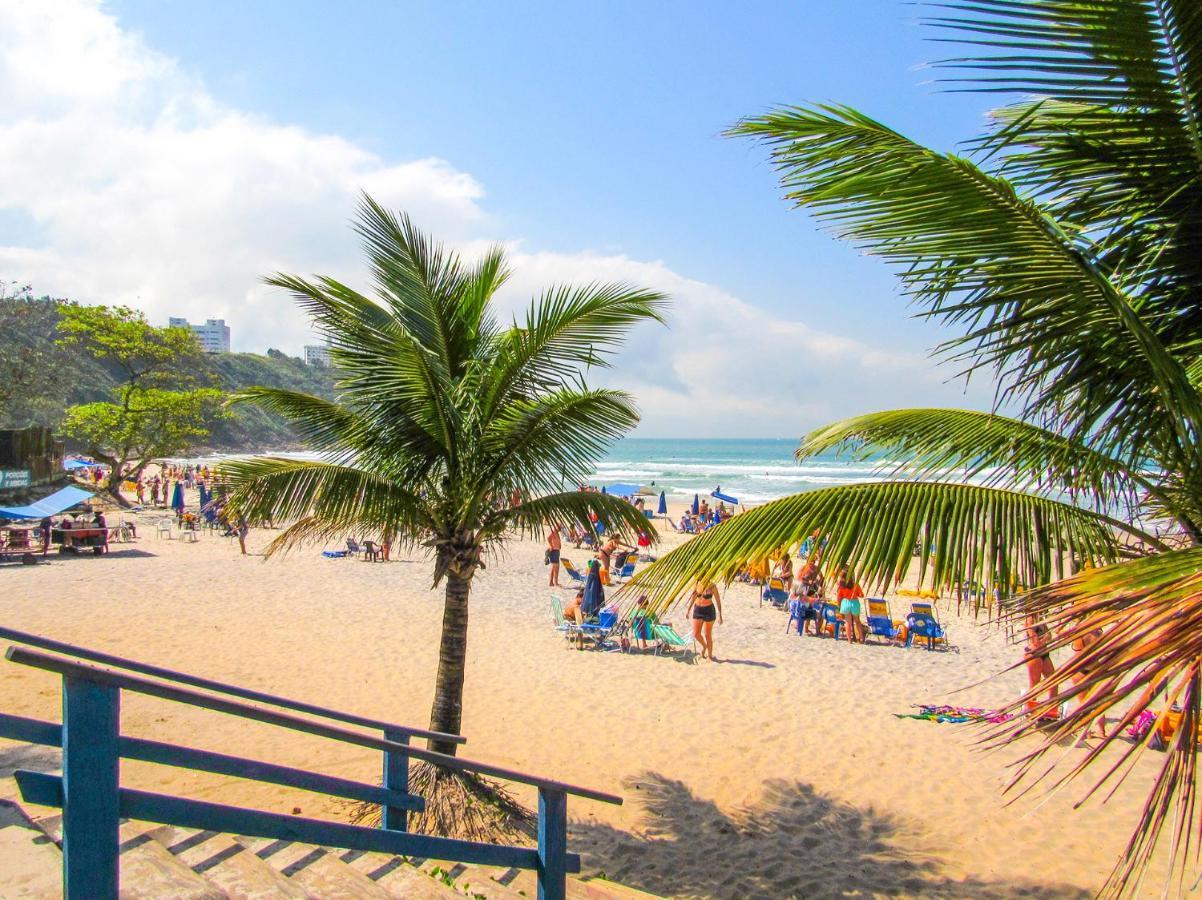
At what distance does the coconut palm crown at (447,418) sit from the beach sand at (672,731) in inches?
78.1

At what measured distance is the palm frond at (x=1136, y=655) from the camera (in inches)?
61.5

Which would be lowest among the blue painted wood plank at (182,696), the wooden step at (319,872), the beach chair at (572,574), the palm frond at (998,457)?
the beach chair at (572,574)

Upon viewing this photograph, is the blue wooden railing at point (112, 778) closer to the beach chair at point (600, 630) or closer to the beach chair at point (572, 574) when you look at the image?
the beach chair at point (600, 630)

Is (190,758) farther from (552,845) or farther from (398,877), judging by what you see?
(552,845)

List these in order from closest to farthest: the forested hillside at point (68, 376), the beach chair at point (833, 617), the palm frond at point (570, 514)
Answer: the palm frond at point (570, 514) < the beach chair at point (833, 617) < the forested hillside at point (68, 376)

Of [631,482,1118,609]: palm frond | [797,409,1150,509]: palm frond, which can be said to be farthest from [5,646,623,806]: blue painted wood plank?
[797,409,1150,509]: palm frond

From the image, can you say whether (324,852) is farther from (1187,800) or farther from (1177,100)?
(1177,100)

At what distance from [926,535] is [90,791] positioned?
2.78 m

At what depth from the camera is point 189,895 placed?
7.64ft

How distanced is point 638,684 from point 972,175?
8129 millimetres

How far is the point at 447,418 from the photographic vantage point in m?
5.74

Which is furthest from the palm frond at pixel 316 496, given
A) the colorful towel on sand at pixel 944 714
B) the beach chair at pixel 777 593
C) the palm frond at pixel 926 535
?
the beach chair at pixel 777 593

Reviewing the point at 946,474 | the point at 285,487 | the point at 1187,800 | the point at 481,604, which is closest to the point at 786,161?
the point at 946,474

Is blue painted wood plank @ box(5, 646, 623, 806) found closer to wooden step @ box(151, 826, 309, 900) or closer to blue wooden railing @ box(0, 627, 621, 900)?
blue wooden railing @ box(0, 627, 621, 900)
